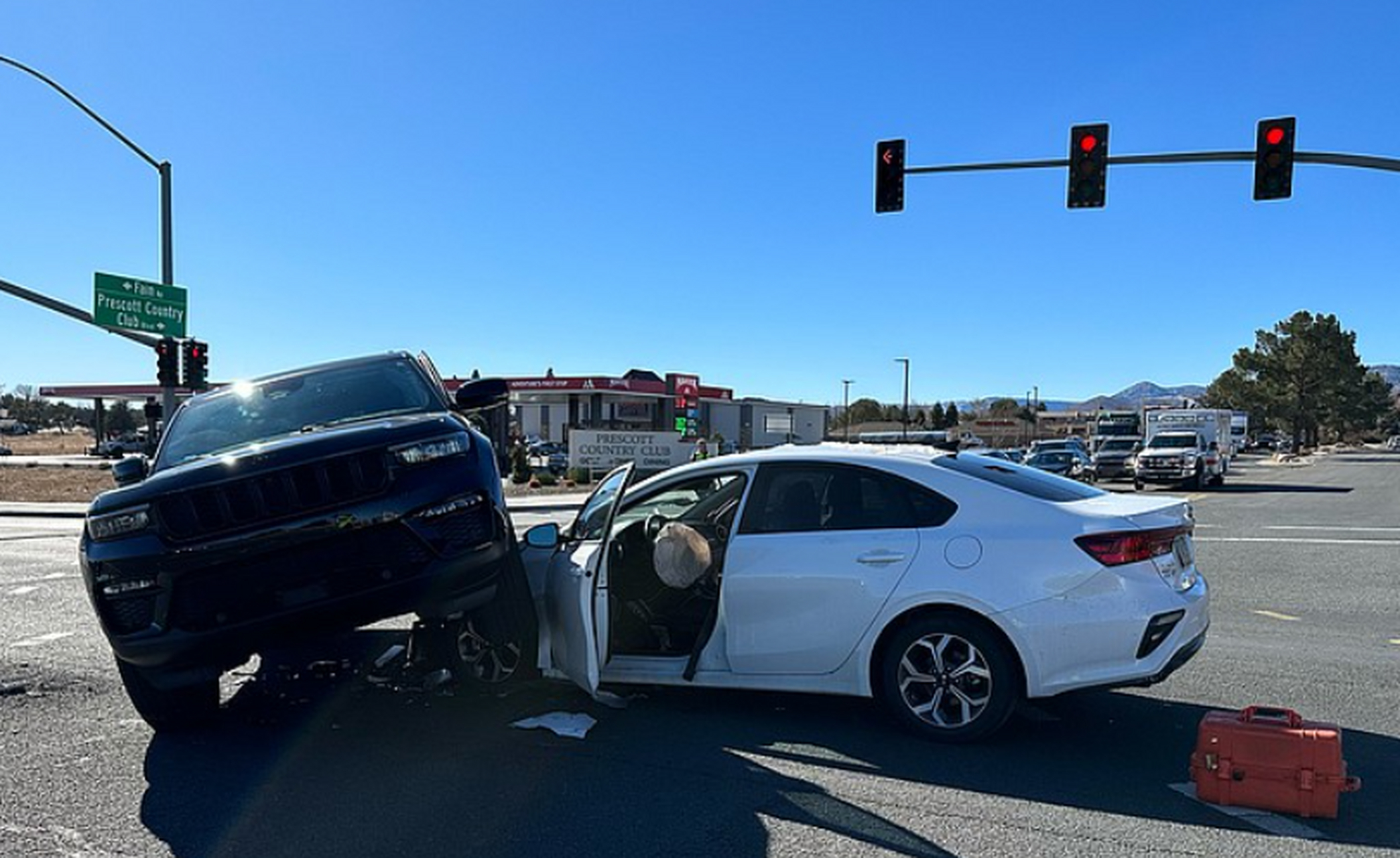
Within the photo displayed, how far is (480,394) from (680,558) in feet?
5.81

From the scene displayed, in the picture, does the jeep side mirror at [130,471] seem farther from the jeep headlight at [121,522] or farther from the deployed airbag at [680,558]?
the deployed airbag at [680,558]

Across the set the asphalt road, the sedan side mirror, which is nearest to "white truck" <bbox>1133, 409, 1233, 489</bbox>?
the asphalt road

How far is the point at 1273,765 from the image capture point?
410 centimetres

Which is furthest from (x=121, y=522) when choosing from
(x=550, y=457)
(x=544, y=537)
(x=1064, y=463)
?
(x=550, y=457)

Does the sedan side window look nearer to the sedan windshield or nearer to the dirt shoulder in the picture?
the dirt shoulder

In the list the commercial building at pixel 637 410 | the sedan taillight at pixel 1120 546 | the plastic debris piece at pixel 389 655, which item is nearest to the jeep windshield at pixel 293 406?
the plastic debris piece at pixel 389 655

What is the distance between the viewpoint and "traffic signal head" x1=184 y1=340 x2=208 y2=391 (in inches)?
915

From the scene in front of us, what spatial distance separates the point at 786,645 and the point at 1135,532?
1.81 m

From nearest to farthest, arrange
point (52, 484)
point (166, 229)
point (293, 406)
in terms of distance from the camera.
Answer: point (293, 406), point (166, 229), point (52, 484)

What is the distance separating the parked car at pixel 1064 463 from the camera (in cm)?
3444

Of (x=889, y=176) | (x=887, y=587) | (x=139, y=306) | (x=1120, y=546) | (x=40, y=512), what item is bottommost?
(x=40, y=512)

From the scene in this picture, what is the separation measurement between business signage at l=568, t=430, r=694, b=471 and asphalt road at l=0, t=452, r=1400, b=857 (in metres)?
23.9

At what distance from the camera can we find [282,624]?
479 cm

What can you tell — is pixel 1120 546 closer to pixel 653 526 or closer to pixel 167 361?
pixel 653 526
